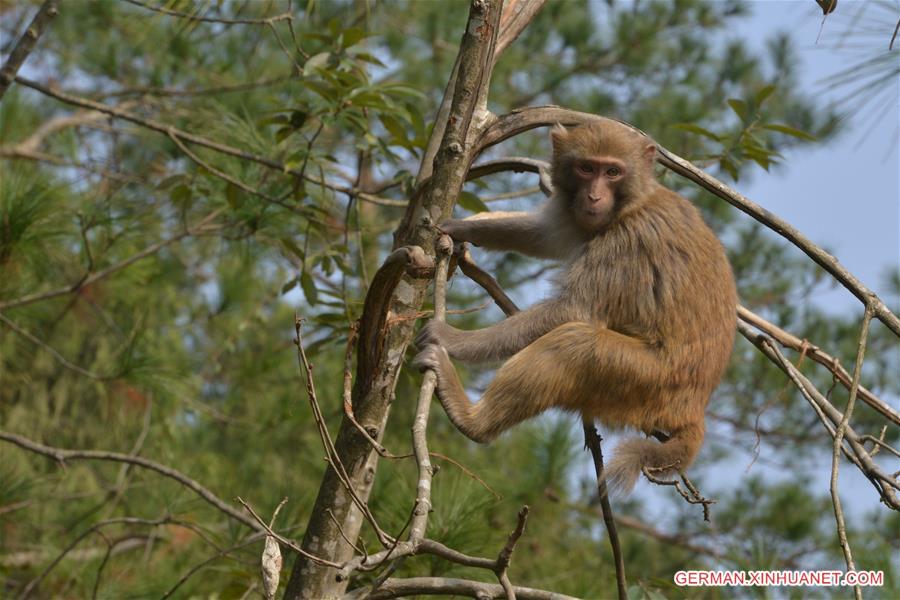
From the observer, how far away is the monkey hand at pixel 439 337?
4.04m

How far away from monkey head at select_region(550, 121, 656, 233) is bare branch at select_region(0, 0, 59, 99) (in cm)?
241

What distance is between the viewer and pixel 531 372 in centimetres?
408

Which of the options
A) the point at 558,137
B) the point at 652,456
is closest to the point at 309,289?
the point at 558,137

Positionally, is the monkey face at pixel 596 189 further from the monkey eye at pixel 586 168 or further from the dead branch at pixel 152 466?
the dead branch at pixel 152 466

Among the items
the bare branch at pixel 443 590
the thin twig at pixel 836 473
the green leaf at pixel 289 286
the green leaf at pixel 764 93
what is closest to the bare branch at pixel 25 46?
the green leaf at pixel 289 286

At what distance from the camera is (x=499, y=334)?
165 inches

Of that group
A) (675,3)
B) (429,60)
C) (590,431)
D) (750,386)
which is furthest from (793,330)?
(590,431)

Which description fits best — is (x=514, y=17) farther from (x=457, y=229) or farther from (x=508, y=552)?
(x=508, y=552)

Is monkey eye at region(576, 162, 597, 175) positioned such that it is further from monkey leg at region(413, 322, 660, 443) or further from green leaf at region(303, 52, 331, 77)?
green leaf at region(303, 52, 331, 77)

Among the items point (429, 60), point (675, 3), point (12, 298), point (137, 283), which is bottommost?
point (12, 298)

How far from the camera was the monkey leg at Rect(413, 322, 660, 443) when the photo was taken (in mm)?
4090

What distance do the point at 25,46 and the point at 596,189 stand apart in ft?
8.79

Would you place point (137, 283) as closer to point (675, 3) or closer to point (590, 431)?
point (590, 431)

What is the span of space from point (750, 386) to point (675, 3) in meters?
3.84
